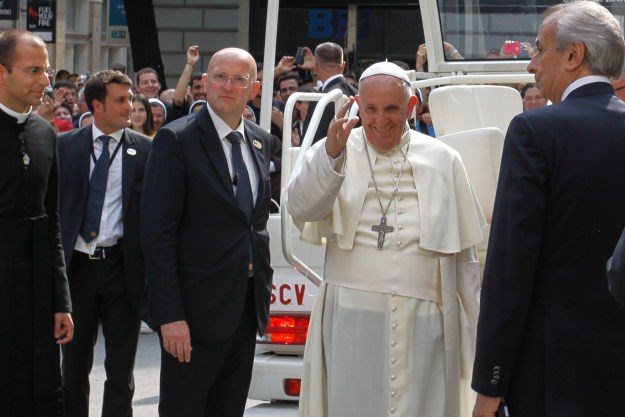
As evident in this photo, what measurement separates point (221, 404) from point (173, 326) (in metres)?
0.50

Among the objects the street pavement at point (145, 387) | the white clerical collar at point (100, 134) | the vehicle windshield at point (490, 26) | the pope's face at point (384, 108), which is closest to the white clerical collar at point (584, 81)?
the pope's face at point (384, 108)

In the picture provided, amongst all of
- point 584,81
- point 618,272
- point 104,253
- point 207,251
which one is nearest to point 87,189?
point 104,253

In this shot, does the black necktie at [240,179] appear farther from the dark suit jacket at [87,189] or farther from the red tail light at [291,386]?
the dark suit jacket at [87,189]

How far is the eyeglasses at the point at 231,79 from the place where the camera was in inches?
231

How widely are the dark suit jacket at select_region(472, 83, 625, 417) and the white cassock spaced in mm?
947

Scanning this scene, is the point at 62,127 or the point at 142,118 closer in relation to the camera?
the point at 142,118

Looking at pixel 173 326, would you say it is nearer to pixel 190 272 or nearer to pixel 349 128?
pixel 190 272

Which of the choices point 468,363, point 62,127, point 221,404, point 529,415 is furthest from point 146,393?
point 62,127

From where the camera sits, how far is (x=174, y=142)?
575 cm

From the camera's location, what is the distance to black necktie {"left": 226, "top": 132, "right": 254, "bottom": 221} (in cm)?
585

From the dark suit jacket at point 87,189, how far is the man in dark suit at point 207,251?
1.29 metres

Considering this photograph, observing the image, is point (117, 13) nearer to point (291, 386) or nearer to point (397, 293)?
point (291, 386)

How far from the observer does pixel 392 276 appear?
200 inches

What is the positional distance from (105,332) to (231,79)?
1913 mm
